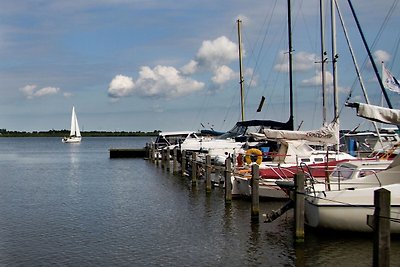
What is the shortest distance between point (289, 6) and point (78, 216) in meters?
22.5

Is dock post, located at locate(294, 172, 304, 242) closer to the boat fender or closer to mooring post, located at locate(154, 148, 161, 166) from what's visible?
the boat fender

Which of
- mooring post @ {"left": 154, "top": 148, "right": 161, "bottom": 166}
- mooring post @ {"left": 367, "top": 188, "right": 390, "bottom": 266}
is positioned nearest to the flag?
mooring post @ {"left": 367, "top": 188, "right": 390, "bottom": 266}

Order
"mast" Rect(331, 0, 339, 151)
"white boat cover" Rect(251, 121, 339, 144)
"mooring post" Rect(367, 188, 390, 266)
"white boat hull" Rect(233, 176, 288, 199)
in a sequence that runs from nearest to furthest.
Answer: "mooring post" Rect(367, 188, 390, 266), "white boat hull" Rect(233, 176, 288, 199), "white boat cover" Rect(251, 121, 339, 144), "mast" Rect(331, 0, 339, 151)

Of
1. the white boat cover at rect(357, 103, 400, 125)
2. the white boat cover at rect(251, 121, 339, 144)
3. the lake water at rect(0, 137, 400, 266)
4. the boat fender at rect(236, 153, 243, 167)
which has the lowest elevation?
the lake water at rect(0, 137, 400, 266)

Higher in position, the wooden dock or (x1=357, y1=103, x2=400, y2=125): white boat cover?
(x1=357, y1=103, x2=400, y2=125): white boat cover

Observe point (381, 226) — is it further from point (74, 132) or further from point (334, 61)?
point (74, 132)

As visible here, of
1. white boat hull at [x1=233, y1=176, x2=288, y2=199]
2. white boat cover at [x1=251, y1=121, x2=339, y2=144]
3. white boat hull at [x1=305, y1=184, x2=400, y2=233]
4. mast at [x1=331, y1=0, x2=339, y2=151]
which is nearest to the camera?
white boat hull at [x1=305, y1=184, x2=400, y2=233]

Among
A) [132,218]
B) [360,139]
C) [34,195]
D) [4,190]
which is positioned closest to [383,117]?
[132,218]

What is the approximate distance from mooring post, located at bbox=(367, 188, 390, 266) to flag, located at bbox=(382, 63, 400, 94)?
23.3 meters

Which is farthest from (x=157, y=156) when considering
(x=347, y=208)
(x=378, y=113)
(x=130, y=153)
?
(x=347, y=208)

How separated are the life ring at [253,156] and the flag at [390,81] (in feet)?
30.0

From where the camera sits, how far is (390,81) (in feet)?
117

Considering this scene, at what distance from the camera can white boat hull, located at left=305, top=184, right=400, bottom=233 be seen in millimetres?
17900

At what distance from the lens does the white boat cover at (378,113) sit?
19547 millimetres
